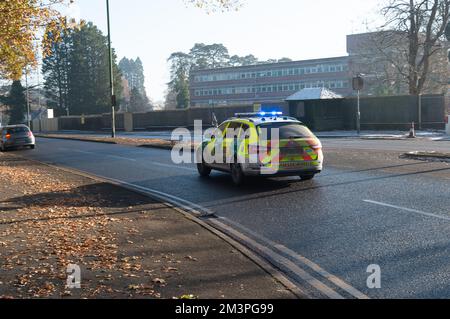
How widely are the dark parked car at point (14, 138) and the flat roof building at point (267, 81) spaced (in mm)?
60852

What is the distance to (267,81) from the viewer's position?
106m

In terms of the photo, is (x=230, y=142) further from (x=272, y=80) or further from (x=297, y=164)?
(x=272, y=80)

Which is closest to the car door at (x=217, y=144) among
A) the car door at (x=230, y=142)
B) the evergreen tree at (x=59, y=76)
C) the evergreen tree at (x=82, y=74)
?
the car door at (x=230, y=142)

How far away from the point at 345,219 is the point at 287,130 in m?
4.35

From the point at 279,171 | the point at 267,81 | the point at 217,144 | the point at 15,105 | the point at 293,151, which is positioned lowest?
the point at 279,171

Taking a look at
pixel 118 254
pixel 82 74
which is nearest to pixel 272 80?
pixel 82 74

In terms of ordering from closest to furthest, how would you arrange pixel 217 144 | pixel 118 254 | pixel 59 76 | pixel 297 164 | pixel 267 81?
pixel 118 254 → pixel 297 164 → pixel 217 144 → pixel 59 76 → pixel 267 81

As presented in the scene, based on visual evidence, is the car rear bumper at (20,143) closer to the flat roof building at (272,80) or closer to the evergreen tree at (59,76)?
the flat roof building at (272,80)

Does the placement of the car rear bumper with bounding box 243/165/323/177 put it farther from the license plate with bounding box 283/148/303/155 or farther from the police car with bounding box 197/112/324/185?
the license plate with bounding box 283/148/303/155

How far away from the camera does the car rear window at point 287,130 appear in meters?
13.1

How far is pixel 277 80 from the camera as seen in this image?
104 m

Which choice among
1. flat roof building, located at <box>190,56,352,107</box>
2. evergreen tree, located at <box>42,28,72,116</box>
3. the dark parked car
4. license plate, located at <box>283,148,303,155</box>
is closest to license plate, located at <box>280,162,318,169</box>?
license plate, located at <box>283,148,303,155</box>
